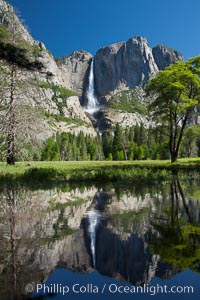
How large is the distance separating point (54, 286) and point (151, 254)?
1.88 meters

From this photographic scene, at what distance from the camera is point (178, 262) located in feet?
15.9

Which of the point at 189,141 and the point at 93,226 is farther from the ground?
the point at 189,141

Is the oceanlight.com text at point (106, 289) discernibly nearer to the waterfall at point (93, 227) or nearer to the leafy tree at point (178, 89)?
the waterfall at point (93, 227)

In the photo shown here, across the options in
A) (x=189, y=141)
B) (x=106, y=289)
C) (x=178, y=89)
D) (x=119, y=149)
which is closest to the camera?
(x=106, y=289)

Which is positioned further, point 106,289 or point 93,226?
point 93,226

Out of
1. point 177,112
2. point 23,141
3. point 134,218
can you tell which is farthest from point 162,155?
point 134,218

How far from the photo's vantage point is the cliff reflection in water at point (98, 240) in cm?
468

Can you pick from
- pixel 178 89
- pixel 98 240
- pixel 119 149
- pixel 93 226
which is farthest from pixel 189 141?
pixel 98 240

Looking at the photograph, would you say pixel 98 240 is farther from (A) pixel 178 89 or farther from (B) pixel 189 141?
(B) pixel 189 141

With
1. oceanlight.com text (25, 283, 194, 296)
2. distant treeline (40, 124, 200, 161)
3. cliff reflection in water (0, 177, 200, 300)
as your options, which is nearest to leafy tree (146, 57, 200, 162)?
cliff reflection in water (0, 177, 200, 300)

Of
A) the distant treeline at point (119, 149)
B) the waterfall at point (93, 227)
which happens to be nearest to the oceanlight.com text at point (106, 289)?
the waterfall at point (93, 227)

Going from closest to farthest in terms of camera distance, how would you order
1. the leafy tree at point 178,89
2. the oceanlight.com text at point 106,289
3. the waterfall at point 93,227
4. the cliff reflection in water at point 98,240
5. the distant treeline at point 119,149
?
1. the oceanlight.com text at point 106,289
2. the cliff reflection in water at point 98,240
3. the waterfall at point 93,227
4. the leafy tree at point 178,89
5. the distant treeline at point 119,149

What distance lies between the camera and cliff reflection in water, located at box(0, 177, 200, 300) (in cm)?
468

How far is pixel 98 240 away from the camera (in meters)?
6.33
